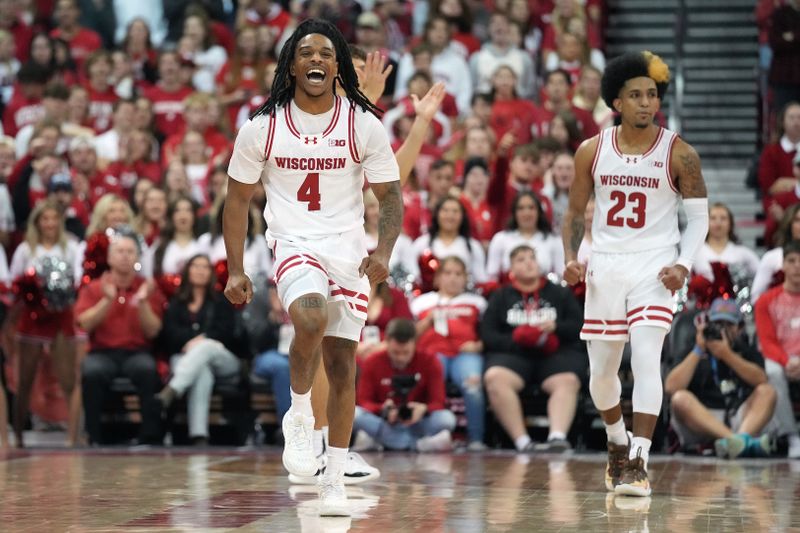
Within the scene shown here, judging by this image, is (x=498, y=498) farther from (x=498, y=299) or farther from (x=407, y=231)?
(x=407, y=231)

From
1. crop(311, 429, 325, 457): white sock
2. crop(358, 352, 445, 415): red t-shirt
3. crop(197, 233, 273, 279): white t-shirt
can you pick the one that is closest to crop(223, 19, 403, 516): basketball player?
crop(311, 429, 325, 457): white sock

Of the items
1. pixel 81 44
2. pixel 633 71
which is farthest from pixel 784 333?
pixel 81 44

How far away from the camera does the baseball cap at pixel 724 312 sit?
10953mm

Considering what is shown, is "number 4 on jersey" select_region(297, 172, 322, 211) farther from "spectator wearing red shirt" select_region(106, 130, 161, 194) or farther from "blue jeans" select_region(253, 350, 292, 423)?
"spectator wearing red shirt" select_region(106, 130, 161, 194)

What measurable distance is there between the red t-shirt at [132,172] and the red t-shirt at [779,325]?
19.6 feet

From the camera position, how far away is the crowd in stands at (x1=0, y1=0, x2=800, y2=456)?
1116 cm

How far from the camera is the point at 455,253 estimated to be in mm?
12164

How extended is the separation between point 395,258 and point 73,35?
6978 millimetres

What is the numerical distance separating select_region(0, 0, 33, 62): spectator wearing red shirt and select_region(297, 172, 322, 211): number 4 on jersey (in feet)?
35.4

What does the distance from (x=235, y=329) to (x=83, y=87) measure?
5407mm

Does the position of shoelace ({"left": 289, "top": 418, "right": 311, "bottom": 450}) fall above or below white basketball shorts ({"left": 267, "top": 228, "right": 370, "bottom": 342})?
below

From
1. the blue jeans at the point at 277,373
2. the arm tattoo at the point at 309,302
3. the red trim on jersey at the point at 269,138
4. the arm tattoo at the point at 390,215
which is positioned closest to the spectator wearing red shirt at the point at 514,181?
the blue jeans at the point at 277,373

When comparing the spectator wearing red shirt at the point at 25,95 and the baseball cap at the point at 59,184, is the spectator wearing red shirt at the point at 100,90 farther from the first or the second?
the baseball cap at the point at 59,184

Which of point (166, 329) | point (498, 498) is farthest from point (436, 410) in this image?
point (498, 498)
